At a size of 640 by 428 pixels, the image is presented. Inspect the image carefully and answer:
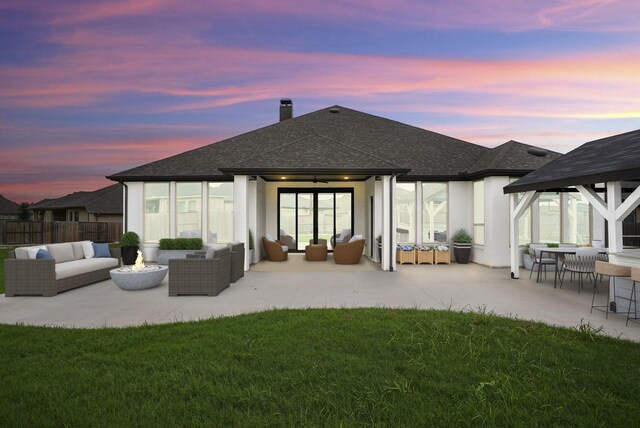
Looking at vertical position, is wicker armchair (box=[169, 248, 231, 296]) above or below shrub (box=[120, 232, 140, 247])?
below

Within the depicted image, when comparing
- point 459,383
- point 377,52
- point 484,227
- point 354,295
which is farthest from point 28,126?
point 459,383

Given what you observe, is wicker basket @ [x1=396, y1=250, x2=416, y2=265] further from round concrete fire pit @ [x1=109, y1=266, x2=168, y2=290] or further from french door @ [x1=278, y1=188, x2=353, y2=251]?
round concrete fire pit @ [x1=109, y1=266, x2=168, y2=290]

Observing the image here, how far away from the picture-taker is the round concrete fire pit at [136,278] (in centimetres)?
845

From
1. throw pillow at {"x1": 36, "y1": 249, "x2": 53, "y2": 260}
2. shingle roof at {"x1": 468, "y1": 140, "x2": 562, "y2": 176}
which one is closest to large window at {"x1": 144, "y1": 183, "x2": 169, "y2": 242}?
throw pillow at {"x1": 36, "y1": 249, "x2": 53, "y2": 260}

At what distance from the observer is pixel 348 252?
1311cm

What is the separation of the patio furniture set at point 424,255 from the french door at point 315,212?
3.52m

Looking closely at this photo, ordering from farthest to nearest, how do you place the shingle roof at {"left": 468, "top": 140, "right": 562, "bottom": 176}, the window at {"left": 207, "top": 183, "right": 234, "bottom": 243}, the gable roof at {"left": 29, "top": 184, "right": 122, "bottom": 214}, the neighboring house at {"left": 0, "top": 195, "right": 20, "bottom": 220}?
the neighboring house at {"left": 0, "top": 195, "right": 20, "bottom": 220}, the gable roof at {"left": 29, "top": 184, "right": 122, "bottom": 214}, the window at {"left": 207, "top": 183, "right": 234, "bottom": 243}, the shingle roof at {"left": 468, "top": 140, "right": 562, "bottom": 176}

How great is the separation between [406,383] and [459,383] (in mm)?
559

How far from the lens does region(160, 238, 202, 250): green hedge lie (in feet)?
44.5

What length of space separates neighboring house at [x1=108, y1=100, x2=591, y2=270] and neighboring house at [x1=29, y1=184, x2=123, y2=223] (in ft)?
65.9

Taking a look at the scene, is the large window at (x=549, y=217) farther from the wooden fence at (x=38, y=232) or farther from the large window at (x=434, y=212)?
the wooden fence at (x=38, y=232)

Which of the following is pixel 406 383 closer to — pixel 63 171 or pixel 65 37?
pixel 65 37

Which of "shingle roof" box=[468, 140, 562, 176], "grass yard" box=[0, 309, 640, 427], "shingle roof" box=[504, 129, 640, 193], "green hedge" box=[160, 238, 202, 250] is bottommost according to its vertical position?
"grass yard" box=[0, 309, 640, 427]

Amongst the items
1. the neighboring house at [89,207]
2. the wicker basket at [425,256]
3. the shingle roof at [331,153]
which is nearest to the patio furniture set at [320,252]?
the wicker basket at [425,256]
